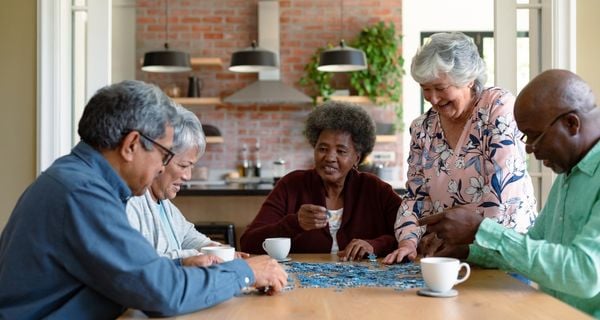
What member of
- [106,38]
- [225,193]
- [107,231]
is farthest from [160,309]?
[225,193]

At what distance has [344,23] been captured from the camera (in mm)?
8930

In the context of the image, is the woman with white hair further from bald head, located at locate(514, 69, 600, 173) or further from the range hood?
the range hood

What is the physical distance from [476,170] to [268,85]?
20.6ft

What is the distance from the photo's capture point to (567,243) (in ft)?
6.51

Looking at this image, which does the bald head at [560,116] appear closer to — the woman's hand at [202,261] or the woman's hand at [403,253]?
the woman's hand at [403,253]

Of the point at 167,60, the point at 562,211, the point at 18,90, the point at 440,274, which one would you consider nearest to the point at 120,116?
the point at 440,274

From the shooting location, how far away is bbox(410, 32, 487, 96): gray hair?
2.48m

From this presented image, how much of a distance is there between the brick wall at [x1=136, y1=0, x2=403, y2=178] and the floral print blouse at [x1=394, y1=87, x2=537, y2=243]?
6.21 m

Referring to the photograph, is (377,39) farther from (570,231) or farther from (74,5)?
(570,231)

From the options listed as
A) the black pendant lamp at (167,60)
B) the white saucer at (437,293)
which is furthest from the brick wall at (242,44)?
the white saucer at (437,293)

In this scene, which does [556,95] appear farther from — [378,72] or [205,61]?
[205,61]

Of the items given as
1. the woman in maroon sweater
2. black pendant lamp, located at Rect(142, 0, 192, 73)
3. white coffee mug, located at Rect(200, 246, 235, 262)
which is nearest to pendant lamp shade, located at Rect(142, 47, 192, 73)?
black pendant lamp, located at Rect(142, 0, 192, 73)

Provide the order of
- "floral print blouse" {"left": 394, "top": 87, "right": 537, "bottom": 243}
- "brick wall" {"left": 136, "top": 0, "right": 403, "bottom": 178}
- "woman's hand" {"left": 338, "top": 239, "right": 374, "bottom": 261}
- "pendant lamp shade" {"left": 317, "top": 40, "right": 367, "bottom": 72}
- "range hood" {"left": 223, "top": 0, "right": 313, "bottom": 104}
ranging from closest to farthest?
"floral print blouse" {"left": 394, "top": 87, "right": 537, "bottom": 243}
"woman's hand" {"left": 338, "top": 239, "right": 374, "bottom": 261}
"pendant lamp shade" {"left": 317, "top": 40, "right": 367, "bottom": 72}
"range hood" {"left": 223, "top": 0, "right": 313, "bottom": 104}
"brick wall" {"left": 136, "top": 0, "right": 403, "bottom": 178}

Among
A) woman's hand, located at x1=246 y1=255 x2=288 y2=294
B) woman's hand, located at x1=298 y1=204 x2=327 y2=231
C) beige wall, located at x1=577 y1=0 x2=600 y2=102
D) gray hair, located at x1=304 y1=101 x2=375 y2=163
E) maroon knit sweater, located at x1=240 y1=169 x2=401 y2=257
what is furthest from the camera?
beige wall, located at x1=577 y1=0 x2=600 y2=102
